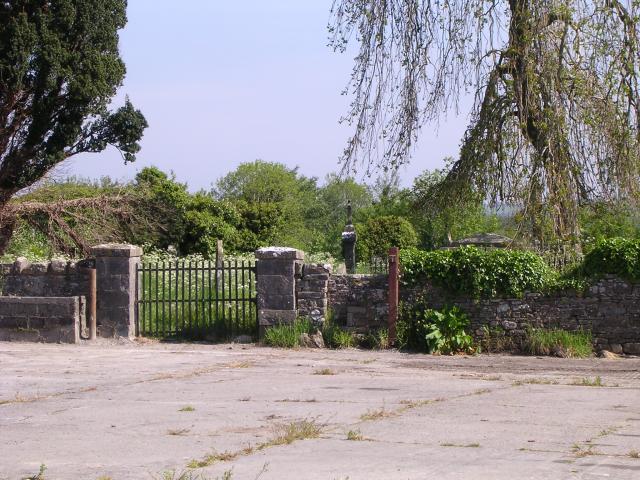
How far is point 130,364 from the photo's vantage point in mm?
13180

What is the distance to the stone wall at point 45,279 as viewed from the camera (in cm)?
1644

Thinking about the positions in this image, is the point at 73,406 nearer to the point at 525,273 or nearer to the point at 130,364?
the point at 130,364

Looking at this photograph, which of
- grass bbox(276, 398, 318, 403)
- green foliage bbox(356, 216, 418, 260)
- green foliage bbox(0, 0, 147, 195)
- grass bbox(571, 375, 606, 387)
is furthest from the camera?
green foliage bbox(356, 216, 418, 260)

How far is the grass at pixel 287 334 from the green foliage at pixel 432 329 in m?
1.71

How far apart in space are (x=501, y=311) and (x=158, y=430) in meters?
8.55

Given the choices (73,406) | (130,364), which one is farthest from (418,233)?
(73,406)

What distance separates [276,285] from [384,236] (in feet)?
53.8

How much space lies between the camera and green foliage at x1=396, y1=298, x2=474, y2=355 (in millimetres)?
14797

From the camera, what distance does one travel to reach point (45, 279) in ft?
54.2

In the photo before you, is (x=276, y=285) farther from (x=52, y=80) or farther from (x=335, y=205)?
(x=335, y=205)

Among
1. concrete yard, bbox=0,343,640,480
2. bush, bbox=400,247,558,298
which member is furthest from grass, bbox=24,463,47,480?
bush, bbox=400,247,558,298

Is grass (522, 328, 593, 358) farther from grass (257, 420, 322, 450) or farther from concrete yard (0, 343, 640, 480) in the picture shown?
grass (257, 420, 322, 450)

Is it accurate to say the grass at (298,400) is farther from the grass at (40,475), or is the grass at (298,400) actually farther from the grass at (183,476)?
the grass at (40,475)

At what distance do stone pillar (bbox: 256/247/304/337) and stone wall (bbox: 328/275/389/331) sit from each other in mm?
713
